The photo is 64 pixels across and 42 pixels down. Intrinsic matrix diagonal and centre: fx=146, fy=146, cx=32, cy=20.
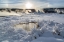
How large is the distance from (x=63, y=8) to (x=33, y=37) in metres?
19.2

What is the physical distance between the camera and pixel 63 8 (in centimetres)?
2480

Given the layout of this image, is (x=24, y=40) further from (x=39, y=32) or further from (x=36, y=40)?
(x=39, y=32)

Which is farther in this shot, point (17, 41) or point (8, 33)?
point (8, 33)

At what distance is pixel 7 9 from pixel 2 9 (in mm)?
820

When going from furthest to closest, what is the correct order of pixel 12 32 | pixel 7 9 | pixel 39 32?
1. pixel 7 9
2. pixel 12 32
3. pixel 39 32

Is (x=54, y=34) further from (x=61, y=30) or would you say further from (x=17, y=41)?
(x=17, y=41)

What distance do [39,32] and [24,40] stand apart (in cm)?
123

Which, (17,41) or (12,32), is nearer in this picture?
(17,41)

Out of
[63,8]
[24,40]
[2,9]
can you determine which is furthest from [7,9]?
[24,40]

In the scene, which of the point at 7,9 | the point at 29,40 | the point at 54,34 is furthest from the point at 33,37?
the point at 7,9

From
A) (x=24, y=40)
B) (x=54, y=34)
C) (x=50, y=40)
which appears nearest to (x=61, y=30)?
(x=54, y=34)

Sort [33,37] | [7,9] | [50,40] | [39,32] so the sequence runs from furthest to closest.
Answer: [7,9] < [39,32] < [33,37] < [50,40]

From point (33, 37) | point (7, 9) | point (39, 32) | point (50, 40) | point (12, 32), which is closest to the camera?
point (50, 40)

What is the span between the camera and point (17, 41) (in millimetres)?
6195
